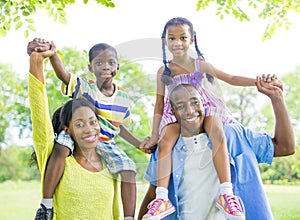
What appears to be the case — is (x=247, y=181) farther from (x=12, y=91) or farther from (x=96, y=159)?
(x=12, y=91)

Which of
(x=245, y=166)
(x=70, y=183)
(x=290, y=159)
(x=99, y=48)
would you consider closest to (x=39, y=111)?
(x=70, y=183)

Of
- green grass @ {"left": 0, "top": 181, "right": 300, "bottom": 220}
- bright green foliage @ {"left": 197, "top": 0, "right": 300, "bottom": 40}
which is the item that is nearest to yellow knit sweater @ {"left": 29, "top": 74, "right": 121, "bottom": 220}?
bright green foliage @ {"left": 197, "top": 0, "right": 300, "bottom": 40}

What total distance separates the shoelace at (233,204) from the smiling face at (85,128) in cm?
49

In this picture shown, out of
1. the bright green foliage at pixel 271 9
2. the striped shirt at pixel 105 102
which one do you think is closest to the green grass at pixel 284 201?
the bright green foliage at pixel 271 9

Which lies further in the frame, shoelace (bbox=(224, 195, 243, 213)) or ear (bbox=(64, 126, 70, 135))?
ear (bbox=(64, 126, 70, 135))

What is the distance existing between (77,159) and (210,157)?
46 cm

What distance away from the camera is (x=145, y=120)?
2.11 m

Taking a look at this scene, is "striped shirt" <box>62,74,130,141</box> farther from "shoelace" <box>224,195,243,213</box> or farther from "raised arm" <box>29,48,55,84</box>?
"shoelace" <box>224,195,243,213</box>

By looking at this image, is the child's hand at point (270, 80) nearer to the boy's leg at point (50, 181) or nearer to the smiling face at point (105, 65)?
the smiling face at point (105, 65)

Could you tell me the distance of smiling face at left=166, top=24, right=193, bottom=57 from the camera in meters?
1.95

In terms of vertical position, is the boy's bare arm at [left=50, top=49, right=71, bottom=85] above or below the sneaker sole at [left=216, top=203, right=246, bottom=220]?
above

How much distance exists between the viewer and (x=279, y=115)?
1775 mm

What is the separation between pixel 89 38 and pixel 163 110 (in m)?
2.68

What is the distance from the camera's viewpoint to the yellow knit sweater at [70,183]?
1778 mm
